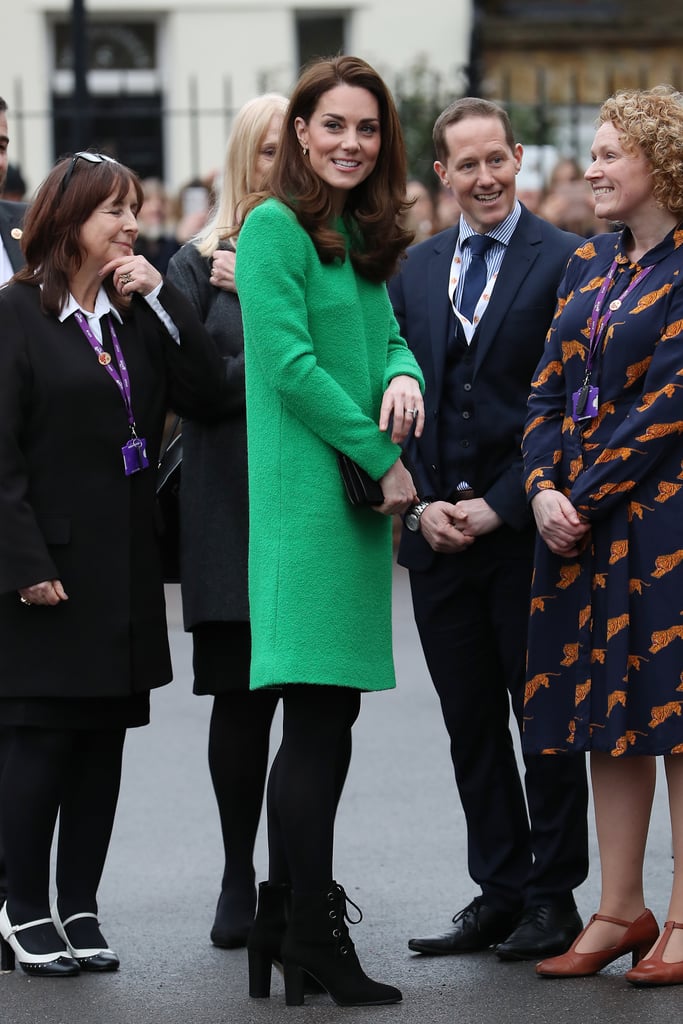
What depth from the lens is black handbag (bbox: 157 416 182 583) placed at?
200 inches

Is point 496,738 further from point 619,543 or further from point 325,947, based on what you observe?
point 325,947

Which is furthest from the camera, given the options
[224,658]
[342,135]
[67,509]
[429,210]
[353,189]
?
[429,210]

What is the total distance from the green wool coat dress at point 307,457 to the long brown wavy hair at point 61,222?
1.98ft

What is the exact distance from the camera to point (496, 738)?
493cm

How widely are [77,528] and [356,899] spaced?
4.87ft

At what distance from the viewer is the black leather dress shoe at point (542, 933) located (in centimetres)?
470

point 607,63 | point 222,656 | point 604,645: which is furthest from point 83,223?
point 607,63

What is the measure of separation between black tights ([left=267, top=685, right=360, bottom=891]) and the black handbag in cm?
90

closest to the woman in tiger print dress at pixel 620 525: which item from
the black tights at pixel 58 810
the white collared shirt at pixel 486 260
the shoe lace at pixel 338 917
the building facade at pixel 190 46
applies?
the white collared shirt at pixel 486 260

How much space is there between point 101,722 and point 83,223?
1.24 meters

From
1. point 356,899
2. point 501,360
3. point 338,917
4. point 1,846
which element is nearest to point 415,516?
point 501,360

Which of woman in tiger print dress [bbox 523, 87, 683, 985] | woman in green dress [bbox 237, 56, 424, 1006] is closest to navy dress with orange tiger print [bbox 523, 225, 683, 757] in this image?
woman in tiger print dress [bbox 523, 87, 683, 985]

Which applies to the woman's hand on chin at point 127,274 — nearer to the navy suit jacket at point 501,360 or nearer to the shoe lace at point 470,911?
the navy suit jacket at point 501,360

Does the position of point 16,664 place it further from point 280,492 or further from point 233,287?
point 233,287
